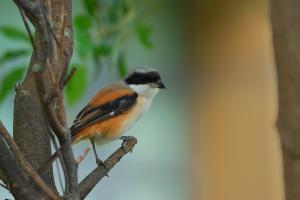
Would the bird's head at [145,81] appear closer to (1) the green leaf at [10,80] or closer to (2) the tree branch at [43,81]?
(1) the green leaf at [10,80]

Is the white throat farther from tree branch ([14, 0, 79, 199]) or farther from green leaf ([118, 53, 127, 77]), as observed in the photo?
tree branch ([14, 0, 79, 199])

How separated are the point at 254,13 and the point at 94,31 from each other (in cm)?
190

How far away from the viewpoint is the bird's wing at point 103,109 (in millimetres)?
2268

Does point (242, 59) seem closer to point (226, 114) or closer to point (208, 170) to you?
point (226, 114)

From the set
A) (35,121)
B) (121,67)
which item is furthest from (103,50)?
(35,121)

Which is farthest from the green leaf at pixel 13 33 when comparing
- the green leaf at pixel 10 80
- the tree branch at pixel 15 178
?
the tree branch at pixel 15 178

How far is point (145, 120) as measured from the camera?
452 cm

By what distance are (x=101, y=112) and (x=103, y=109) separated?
0.8 inches

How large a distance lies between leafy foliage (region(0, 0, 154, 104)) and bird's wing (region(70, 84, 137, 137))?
59 mm

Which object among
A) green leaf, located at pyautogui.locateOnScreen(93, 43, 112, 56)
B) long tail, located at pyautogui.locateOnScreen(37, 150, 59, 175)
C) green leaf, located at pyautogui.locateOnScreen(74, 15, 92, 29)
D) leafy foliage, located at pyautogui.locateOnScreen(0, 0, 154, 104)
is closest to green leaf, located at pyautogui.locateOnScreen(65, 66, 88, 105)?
leafy foliage, located at pyautogui.locateOnScreen(0, 0, 154, 104)

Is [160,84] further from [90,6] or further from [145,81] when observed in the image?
[90,6]

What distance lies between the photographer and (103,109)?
7.84 feet

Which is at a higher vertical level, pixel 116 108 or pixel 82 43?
pixel 82 43

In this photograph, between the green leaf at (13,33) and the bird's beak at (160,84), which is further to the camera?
the bird's beak at (160,84)
